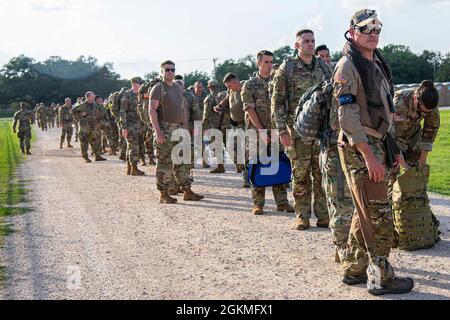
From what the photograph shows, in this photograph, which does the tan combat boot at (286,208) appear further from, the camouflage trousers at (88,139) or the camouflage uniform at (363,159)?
the camouflage trousers at (88,139)

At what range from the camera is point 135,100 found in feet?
47.3

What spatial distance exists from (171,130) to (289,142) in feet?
9.93

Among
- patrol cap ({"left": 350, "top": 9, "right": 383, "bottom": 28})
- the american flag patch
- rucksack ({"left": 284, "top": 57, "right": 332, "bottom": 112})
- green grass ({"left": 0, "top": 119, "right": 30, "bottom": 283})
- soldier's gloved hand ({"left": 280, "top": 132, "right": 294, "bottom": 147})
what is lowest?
green grass ({"left": 0, "top": 119, "right": 30, "bottom": 283})

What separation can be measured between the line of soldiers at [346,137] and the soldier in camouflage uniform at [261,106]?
0.02m

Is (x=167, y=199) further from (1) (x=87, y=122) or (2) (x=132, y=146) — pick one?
(1) (x=87, y=122)

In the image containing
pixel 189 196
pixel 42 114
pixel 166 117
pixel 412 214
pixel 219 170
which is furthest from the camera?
pixel 42 114

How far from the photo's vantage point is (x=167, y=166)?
9.89 metres

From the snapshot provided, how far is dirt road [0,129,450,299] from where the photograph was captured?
5.14 metres

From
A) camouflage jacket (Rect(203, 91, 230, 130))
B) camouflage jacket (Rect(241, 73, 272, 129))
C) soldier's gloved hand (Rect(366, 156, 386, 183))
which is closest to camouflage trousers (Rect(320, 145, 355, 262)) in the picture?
soldier's gloved hand (Rect(366, 156, 386, 183))

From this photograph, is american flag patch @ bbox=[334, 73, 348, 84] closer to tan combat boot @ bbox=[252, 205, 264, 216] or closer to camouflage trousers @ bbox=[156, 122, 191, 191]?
tan combat boot @ bbox=[252, 205, 264, 216]

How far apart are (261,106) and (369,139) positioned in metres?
4.45

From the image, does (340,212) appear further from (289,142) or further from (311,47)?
(311,47)

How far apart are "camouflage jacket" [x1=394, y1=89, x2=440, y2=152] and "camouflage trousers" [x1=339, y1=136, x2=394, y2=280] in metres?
1.60

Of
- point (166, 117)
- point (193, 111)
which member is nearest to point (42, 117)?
point (193, 111)
